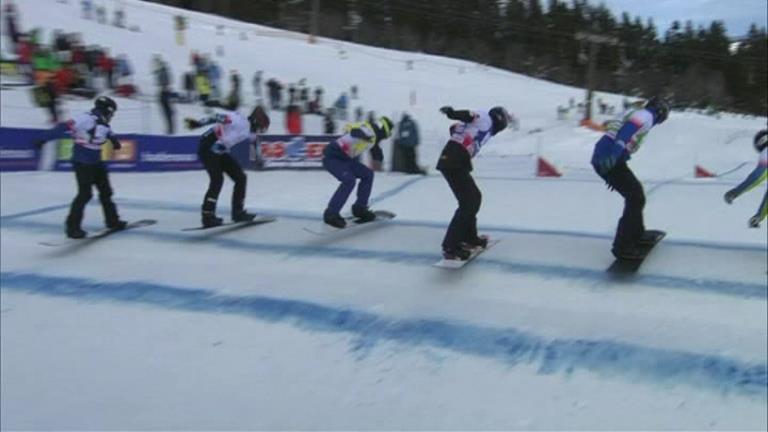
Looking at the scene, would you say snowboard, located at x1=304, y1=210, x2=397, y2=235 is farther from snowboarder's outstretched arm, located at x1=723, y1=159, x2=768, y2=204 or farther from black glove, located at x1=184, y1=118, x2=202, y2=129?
snowboarder's outstretched arm, located at x1=723, y1=159, x2=768, y2=204

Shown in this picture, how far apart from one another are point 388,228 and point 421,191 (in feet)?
1.98

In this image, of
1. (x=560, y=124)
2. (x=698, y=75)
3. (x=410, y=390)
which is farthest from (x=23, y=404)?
(x=698, y=75)

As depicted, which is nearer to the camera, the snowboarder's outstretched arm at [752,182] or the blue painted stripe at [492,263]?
the snowboarder's outstretched arm at [752,182]

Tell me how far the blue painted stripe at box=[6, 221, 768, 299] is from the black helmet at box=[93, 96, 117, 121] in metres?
4.56

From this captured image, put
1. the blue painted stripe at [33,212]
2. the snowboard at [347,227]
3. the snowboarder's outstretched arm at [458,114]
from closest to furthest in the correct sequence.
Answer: the snowboarder's outstretched arm at [458,114]
the snowboard at [347,227]
the blue painted stripe at [33,212]

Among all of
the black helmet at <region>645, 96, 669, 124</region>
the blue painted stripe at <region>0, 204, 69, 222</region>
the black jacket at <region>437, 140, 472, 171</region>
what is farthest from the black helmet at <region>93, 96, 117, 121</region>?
the blue painted stripe at <region>0, 204, 69, 222</region>

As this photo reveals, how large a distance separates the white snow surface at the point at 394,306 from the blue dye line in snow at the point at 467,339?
0.02m

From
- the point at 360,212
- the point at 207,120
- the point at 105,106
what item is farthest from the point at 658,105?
the point at 360,212

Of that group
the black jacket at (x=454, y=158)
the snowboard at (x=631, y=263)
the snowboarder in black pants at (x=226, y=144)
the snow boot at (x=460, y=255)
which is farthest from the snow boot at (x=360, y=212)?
the black jacket at (x=454, y=158)

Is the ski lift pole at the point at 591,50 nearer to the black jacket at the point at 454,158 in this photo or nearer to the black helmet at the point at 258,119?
the black jacket at the point at 454,158

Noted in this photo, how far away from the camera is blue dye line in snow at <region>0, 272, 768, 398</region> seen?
453 cm

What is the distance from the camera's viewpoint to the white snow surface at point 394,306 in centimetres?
174

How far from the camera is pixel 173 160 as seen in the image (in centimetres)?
1237

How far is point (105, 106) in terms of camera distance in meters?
2.78
